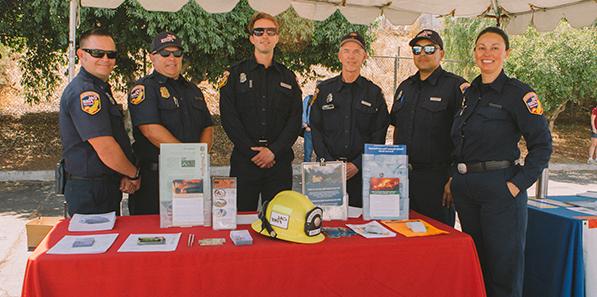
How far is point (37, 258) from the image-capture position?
178 centimetres

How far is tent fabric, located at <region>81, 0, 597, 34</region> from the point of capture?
12.6 ft

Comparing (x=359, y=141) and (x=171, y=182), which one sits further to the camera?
(x=359, y=141)

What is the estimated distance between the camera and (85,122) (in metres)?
2.56

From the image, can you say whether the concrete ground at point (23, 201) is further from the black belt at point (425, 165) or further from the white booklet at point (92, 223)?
the black belt at point (425, 165)

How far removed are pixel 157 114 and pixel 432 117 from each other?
5.91 feet

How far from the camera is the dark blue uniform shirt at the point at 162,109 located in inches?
117

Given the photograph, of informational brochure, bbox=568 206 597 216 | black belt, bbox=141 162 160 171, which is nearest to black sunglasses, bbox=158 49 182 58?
black belt, bbox=141 162 160 171

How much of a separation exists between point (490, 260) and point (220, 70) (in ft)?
26.8

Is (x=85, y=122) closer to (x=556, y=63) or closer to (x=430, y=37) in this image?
(x=430, y=37)

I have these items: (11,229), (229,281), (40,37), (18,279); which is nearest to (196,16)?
(40,37)

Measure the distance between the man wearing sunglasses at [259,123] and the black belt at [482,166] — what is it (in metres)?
1.19

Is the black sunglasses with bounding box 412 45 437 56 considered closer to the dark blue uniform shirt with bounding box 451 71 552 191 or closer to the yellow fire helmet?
the dark blue uniform shirt with bounding box 451 71 552 191

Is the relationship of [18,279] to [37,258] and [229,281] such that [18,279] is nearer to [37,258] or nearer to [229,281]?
[37,258]

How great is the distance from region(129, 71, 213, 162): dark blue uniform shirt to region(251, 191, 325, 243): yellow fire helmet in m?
1.26
